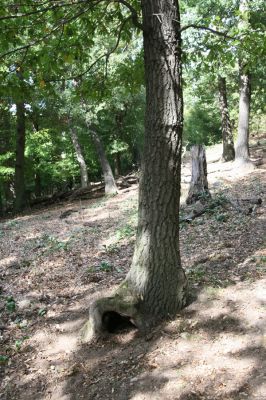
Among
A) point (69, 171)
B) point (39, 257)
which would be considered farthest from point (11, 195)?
point (39, 257)

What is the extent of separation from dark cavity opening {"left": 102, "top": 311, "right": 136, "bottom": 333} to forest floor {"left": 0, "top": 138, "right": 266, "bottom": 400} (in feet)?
0.36

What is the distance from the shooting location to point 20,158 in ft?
60.7

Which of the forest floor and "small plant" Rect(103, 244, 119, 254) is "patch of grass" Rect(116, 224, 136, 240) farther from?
"small plant" Rect(103, 244, 119, 254)

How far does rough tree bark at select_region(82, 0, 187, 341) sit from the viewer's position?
14.7ft

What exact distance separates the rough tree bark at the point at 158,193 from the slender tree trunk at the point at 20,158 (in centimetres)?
1442

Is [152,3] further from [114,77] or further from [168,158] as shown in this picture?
[114,77]

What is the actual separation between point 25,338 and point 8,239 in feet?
20.0

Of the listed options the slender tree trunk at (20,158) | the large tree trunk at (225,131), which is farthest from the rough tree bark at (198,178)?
the slender tree trunk at (20,158)

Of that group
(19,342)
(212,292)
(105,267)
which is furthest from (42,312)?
(212,292)

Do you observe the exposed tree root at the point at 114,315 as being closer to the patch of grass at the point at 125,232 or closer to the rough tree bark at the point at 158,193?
the rough tree bark at the point at 158,193

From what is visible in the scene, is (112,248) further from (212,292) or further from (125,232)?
(212,292)

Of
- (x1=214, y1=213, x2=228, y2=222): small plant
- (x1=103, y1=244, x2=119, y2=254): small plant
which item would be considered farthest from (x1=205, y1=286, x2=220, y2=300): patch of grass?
(x1=214, y1=213, x2=228, y2=222): small plant

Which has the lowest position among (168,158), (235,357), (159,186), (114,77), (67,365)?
(67,365)

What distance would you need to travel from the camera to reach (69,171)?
2644 cm
